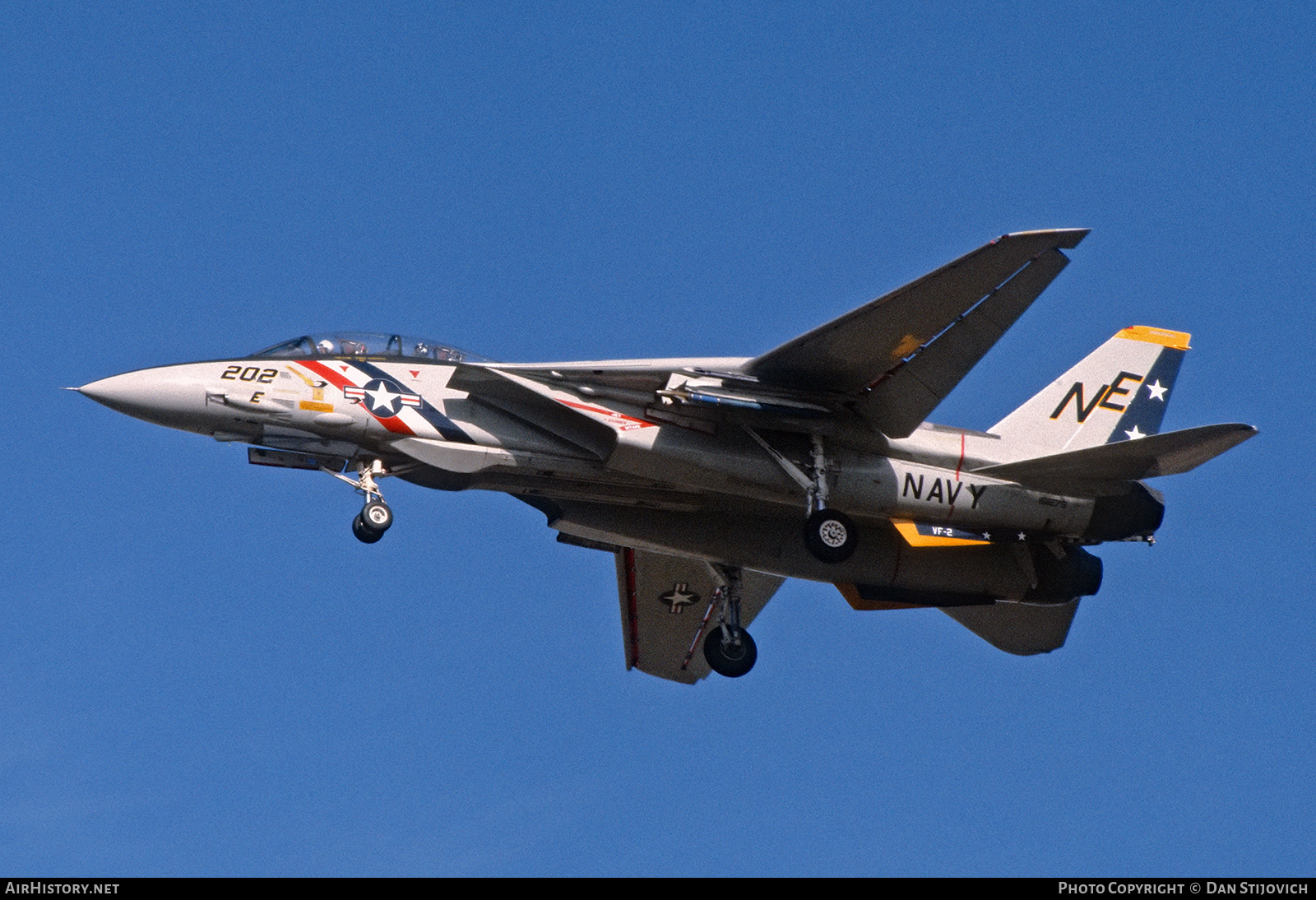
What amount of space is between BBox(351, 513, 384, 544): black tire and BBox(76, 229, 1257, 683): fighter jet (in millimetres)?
22

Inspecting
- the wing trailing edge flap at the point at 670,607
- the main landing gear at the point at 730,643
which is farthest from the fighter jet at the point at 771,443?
the wing trailing edge flap at the point at 670,607

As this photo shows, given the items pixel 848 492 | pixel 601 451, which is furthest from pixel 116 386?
pixel 848 492

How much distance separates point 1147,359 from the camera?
2452 cm

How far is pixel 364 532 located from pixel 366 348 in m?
2.44

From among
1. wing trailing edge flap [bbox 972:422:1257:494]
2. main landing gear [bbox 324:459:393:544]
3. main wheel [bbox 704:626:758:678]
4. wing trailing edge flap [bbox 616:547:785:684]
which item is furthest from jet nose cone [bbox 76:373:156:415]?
wing trailing edge flap [bbox 972:422:1257:494]

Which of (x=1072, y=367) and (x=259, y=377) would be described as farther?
(x=1072, y=367)

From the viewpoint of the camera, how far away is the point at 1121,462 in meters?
21.4

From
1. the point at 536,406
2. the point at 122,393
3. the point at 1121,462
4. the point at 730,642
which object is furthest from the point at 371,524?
the point at 1121,462

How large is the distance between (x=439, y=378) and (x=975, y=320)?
6.63 metres

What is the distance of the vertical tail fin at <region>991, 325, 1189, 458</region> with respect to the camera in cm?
2364

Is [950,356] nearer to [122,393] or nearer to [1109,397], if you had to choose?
[1109,397]

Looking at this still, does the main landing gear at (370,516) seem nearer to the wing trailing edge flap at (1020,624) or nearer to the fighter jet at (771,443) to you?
the fighter jet at (771,443)

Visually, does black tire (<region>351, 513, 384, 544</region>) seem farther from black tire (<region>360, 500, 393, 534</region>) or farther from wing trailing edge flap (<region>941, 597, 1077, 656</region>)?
wing trailing edge flap (<region>941, 597, 1077, 656</region>)
